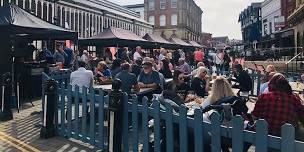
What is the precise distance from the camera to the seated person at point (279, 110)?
4461 mm

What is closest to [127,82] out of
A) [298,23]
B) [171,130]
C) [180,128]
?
[171,130]

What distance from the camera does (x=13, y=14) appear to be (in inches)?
412

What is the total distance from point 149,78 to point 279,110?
14.0 ft

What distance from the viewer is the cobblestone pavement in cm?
621

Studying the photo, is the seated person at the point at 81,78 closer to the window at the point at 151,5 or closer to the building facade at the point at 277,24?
the building facade at the point at 277,24

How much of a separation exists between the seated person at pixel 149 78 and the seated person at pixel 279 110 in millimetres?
3853

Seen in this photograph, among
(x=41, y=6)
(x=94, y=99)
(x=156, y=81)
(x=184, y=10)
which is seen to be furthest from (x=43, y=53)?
(x=184, y=10)

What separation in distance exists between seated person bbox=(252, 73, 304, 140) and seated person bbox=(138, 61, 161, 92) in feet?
12.6

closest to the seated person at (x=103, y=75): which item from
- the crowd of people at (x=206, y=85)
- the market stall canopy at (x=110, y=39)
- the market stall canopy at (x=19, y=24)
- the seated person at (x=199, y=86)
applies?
the crowd of people at (x=206, y=85)

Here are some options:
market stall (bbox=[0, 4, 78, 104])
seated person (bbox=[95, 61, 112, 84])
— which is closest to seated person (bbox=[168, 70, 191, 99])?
seated person (bbox=[95, 61, 112, 84])

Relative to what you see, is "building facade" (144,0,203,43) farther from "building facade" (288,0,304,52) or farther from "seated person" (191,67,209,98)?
"seated person" (191,67,209,98)

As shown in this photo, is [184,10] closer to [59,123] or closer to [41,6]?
[41,6]

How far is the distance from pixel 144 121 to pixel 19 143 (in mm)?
2930

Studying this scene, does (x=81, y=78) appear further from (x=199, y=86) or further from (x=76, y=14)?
(x=76, y=14)
